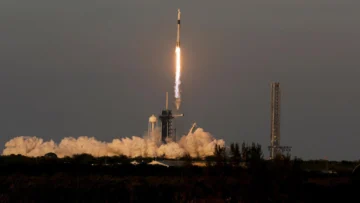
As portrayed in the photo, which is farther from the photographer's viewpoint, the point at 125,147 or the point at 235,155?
the point at 125,147

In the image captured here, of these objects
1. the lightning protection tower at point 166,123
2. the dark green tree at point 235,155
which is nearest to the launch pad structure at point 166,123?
the lightning protection tower at point 166,123

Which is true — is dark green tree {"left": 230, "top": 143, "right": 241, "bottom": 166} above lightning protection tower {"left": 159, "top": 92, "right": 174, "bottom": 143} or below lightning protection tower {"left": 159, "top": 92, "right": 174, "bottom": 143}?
below

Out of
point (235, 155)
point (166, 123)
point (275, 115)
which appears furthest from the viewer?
point (166, 123)

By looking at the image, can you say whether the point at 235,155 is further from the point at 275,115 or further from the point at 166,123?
the point at 166,123

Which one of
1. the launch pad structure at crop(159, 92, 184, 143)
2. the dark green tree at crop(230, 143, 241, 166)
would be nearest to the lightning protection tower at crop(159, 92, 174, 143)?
the launch pad structure at crop(159, 92, 184, 143)

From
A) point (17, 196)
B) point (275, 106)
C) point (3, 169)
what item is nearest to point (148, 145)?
point (275, 106)

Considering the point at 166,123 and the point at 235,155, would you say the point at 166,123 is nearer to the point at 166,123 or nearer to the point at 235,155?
the point at 166,123

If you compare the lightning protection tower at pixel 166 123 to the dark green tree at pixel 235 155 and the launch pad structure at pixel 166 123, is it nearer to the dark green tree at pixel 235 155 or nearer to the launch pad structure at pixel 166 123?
the launch pad structure at pixel 166 123

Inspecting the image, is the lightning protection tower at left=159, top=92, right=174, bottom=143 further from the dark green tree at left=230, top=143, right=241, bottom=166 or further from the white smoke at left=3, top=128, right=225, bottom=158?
the dark green tree at left=230, top=143, right=241, bottom=166

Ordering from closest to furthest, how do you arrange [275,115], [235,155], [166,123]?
1. [235,155]
2. [275,115]
3. [166,123]

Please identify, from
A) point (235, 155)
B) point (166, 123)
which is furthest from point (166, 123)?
point (235, 155)

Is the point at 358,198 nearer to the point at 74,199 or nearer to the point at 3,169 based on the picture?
the point at 74,199

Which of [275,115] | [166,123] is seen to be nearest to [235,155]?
[275,115]

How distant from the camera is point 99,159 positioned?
108m
